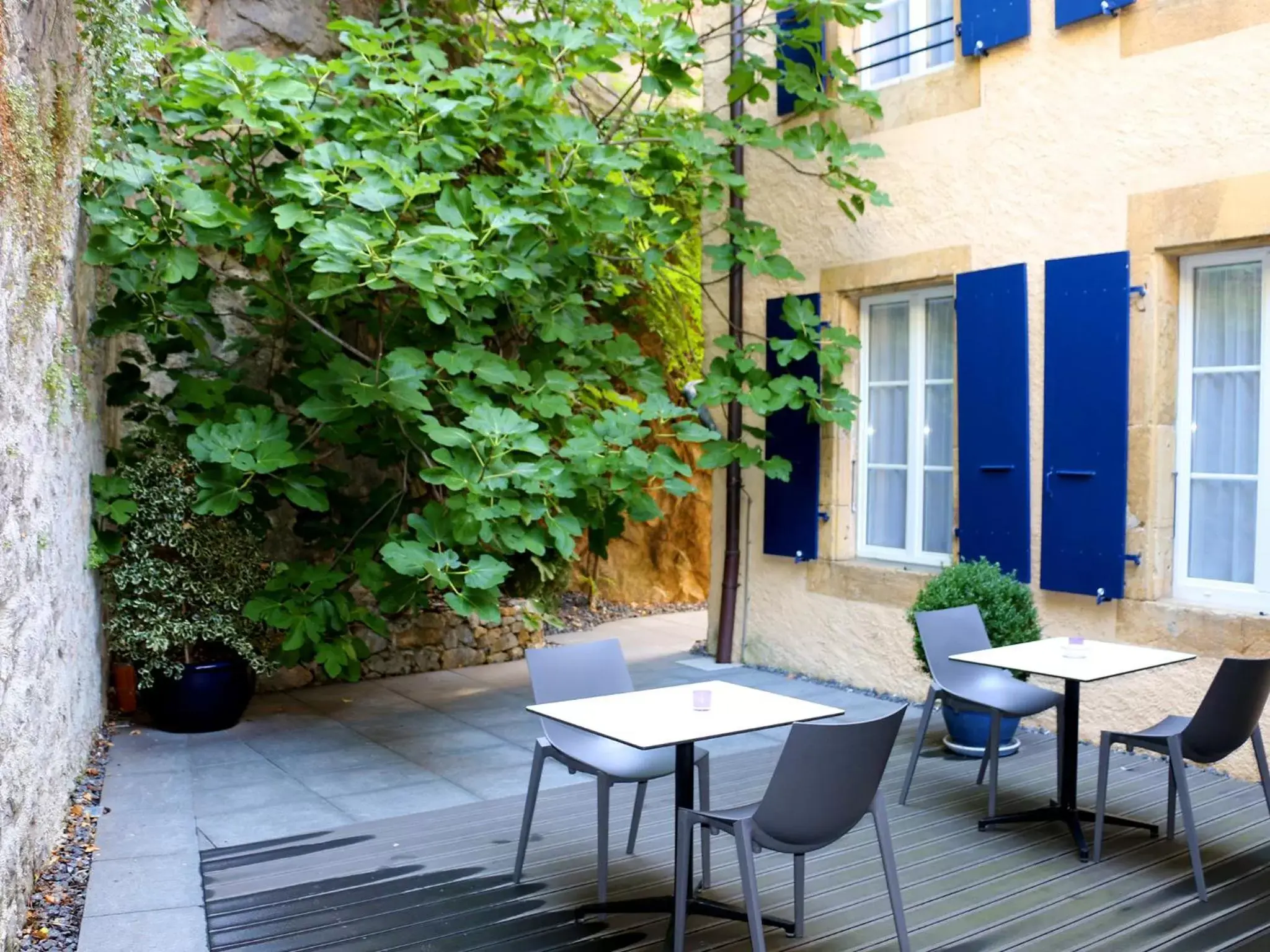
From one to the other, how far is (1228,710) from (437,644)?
17.7 ft

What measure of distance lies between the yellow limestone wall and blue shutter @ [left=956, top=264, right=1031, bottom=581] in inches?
3.0

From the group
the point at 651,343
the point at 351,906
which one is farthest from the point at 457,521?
the point at 651,343

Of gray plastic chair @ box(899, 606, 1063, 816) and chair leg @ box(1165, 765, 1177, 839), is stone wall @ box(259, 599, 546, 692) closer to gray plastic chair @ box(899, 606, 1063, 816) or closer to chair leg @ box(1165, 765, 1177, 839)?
gray plastic chair @ box(899, 606, 1063, 816)

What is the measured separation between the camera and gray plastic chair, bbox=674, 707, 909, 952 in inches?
115

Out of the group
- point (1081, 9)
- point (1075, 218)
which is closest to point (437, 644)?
point (1075, 218)

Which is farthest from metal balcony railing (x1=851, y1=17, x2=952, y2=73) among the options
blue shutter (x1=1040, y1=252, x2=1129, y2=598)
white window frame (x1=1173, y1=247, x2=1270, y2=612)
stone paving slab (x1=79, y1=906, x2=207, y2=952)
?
stone paving slab (x1=79, y1=906, x2=207, y2=952)

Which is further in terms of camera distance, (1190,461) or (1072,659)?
(1190,461)

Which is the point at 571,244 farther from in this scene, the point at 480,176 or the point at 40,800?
the point at 40,800

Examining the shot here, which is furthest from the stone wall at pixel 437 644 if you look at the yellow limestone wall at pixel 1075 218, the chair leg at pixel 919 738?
the chair leg at pixel 919 738

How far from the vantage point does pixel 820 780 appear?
296cm

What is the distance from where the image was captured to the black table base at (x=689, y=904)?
3379 millimetres

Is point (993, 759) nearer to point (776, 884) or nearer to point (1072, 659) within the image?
point (1072, 659)

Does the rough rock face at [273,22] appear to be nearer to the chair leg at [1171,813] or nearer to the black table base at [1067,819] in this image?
the black table base at [1067,819]

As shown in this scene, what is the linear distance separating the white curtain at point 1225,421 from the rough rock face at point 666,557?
631cm
